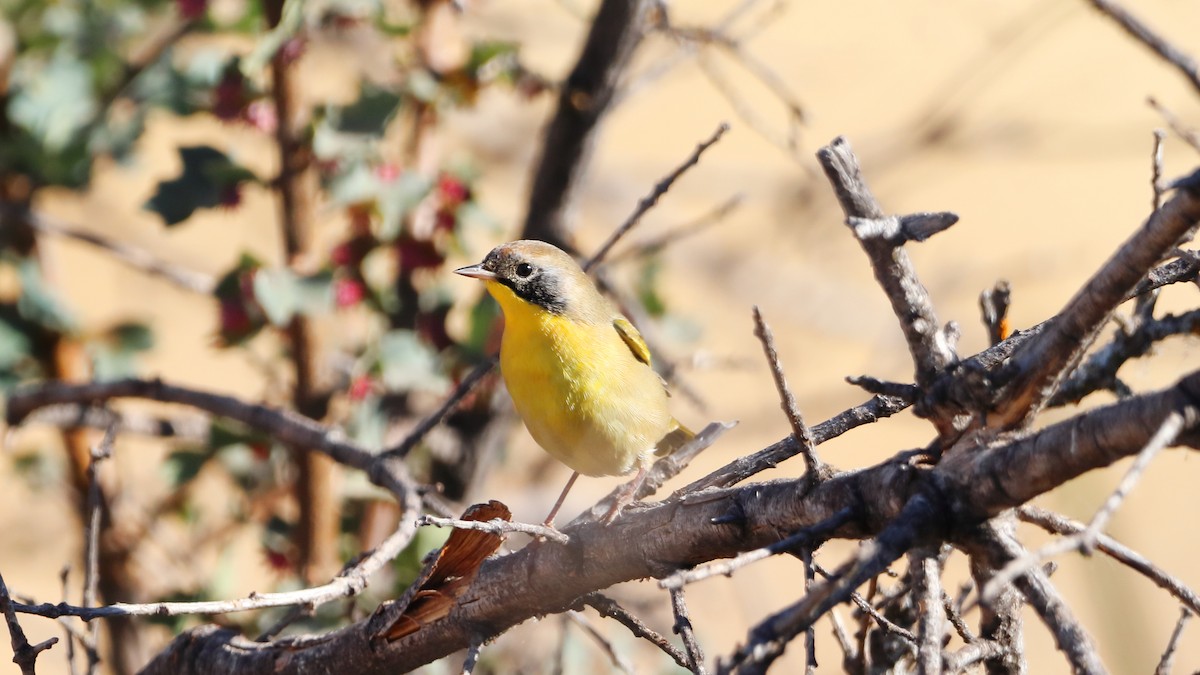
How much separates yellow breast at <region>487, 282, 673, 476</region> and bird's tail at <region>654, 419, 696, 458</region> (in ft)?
0.19

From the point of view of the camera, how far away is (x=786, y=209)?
5.68 metres

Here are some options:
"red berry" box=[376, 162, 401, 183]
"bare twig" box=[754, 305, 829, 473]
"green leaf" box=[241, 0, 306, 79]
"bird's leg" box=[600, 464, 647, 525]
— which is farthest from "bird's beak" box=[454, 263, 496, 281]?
"bare twig" box=[754, 305, 829, 473]

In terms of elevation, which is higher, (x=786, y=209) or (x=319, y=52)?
(x=319, y=52)

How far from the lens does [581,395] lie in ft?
9.14

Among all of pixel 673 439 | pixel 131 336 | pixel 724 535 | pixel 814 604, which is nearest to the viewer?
pixel 814 604

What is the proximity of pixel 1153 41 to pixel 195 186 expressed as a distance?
273 cm

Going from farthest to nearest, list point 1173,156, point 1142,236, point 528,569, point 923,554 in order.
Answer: point 1173,156 < point 528,569 < point 923,554 < point 1142,236

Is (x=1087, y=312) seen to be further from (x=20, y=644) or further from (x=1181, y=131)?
(x=20, y=644)

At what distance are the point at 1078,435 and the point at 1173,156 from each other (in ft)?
18.4

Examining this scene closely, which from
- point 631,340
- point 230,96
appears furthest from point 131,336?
point 631,340

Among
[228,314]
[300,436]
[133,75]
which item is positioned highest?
[133,75]

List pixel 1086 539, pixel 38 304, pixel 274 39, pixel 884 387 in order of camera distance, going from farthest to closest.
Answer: pixel 38 304 → pixel 274 39 → pixel 884 387 → pixel 1086 539

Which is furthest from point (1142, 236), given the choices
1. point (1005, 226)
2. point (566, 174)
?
point (1005, 226)

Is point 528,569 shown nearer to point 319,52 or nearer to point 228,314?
point 228,314
